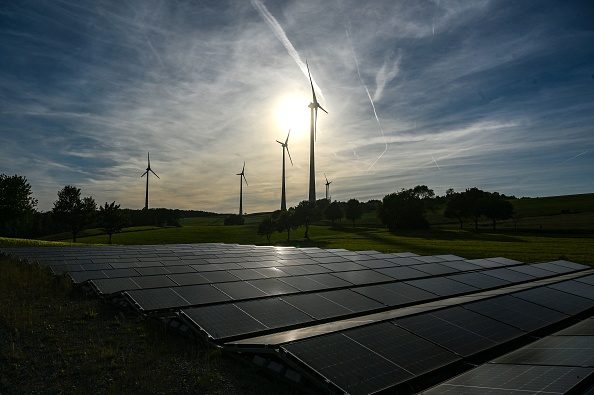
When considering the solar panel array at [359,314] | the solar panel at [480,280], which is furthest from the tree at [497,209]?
the solar panel at [480,280]

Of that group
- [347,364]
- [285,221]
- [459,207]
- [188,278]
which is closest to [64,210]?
[285,221]

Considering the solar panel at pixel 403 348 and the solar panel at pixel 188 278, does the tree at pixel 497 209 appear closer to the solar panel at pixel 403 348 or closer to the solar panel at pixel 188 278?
the solar panel at pixel 188 278

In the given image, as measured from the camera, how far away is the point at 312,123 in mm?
115000

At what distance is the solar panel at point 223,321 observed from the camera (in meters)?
9.91

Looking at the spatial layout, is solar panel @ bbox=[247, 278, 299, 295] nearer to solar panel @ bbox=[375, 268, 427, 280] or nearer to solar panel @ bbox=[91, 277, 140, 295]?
solar panel @ bbox=[91, 277, 140, 295]

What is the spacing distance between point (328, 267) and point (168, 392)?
45.6 feet

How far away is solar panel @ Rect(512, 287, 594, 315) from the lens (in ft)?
41.2

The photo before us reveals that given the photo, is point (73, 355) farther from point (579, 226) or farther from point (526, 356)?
point (579, 226)

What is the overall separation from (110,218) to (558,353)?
9011 cm

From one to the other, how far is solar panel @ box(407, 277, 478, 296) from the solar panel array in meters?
0.05

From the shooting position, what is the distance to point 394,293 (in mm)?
14852

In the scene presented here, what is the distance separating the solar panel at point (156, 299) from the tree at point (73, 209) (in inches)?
2965

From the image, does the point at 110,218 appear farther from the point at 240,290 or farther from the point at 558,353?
the point at 558,353

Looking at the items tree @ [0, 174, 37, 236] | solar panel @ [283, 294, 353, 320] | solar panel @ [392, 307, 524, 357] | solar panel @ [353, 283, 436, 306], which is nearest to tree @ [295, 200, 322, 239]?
tree @ [0, 174, 37, 236]
